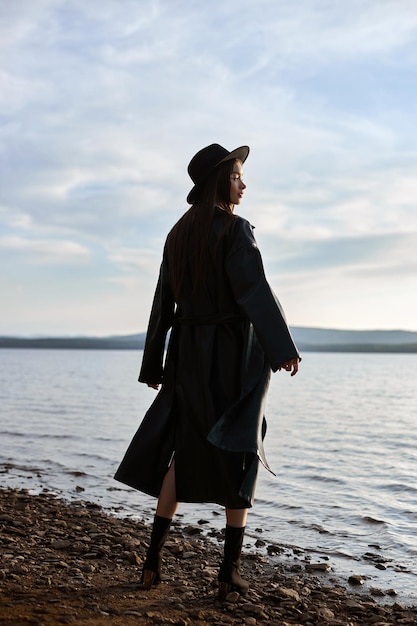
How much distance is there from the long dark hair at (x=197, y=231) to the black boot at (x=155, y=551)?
3.78ft

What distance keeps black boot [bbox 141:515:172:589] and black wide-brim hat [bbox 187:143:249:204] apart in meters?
1.71

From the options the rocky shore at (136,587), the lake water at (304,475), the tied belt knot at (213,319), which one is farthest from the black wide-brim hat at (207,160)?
the lake water at (304,475)

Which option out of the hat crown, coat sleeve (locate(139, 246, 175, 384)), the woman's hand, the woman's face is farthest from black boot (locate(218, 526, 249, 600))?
the hat crown

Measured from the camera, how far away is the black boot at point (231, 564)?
143 inches

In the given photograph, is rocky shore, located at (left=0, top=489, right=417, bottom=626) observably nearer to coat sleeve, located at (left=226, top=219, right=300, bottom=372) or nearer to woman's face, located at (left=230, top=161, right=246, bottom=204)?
coat sleeve, located at (left=226, top=219, right=300, bottom=372)

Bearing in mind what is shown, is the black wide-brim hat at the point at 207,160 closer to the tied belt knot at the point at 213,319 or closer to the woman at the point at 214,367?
the woman at the point at 214,367

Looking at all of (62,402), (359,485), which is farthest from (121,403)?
(359,485)

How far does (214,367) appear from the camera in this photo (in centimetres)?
369

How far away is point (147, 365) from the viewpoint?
13.4 ft

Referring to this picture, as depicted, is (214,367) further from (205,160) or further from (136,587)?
A: (136,587)

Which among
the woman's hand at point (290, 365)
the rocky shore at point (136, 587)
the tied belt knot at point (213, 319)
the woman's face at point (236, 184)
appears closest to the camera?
the rocky shore at point (136, 587)

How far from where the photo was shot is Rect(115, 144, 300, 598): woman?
3.57 m

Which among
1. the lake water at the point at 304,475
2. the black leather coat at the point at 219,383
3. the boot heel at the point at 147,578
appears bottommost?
the lake water at the point at 304,475

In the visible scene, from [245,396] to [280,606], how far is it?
1165mm
